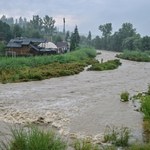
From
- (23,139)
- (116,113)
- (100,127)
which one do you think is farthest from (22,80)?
(23,139)

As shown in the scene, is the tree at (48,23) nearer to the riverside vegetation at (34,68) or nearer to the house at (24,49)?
the house at (24,49)

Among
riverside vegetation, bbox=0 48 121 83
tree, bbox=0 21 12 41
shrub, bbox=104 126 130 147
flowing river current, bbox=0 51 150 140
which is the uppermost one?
tree, bbox=0 21 12 41

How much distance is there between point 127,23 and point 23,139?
91372 mm

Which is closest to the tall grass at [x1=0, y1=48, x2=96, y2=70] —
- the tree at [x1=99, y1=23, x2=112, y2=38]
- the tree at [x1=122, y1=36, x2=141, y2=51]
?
the tree at [x1=122, y1=36, x2=141, y2=51]

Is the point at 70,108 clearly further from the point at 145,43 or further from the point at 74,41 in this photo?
the point at 145,43

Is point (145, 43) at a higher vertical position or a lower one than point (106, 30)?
lower

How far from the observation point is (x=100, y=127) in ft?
39.5

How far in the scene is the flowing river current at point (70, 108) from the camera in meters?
12.3

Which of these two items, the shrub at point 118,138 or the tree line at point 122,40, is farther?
the tree line at point 122,40

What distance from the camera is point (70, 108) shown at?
1548 centimetres

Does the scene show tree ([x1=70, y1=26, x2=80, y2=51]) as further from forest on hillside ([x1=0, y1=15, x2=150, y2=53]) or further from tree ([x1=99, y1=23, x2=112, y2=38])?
tree ([x1=99, y1=23, x2=112, y2=38])

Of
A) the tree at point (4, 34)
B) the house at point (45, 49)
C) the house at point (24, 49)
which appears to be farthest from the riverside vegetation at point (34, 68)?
the tree at point (4, 34)

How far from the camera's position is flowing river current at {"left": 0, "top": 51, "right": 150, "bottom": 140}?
12328mm

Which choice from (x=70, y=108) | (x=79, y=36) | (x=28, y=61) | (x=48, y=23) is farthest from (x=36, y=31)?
(x=70, y=108)
